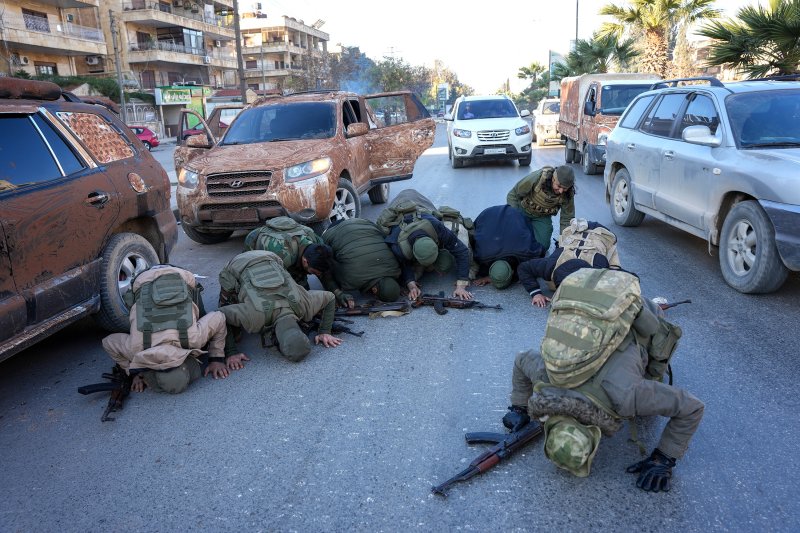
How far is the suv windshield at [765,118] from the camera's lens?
5223 millimetres

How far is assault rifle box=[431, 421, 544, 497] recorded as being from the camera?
107 inches

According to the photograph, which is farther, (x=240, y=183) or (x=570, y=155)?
(x=570, y=155)

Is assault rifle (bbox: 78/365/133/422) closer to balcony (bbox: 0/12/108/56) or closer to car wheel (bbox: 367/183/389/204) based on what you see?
car wheel (bbox: 367/183/389/204)

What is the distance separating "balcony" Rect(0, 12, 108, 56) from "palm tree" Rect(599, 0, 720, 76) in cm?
3058

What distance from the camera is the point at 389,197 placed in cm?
1147

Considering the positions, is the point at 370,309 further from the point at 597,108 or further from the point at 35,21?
the point at 35,21

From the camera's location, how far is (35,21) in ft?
115

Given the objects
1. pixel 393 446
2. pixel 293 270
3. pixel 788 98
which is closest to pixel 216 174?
pixel 293 270

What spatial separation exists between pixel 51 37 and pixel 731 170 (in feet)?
131

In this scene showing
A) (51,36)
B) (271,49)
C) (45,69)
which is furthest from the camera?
(271,49)

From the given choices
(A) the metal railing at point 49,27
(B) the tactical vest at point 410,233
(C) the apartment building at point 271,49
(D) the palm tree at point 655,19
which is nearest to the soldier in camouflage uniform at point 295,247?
(B) the tactical vest at point 410,233

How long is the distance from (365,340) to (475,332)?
0.83 m

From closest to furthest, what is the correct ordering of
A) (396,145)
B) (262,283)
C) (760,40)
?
(262,283), (396,145), (760,40)

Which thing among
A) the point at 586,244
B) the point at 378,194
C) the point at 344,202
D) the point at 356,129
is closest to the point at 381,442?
the point at 586,244
